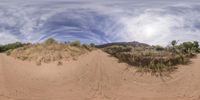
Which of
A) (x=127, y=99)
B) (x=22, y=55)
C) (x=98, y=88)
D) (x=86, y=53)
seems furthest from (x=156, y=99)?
A: (x=22, y=55)

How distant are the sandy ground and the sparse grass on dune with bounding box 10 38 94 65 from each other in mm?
484

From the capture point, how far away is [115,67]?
23453mm

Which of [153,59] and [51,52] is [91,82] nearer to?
[51,52]

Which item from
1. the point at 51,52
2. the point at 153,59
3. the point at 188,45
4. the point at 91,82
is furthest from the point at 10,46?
the point at 188,45

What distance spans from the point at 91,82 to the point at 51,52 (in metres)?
3.52

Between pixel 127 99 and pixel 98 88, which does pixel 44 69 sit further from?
pixel 127 99

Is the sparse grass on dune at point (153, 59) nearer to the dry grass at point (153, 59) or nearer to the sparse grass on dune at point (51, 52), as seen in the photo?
the dry grass at point (153, 59)

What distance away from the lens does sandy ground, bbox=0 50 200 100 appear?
21.1 meters

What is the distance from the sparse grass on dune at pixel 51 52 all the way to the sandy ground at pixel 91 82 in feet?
1.59

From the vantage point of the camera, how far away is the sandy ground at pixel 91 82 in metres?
21.1

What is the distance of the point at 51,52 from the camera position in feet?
79.2

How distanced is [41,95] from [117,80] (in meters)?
4.22

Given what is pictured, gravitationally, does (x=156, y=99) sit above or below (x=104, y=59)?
below

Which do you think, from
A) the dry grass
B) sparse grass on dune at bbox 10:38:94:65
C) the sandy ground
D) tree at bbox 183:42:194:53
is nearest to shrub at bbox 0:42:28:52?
sparse grass on dune at bbox 10:38:94:65
